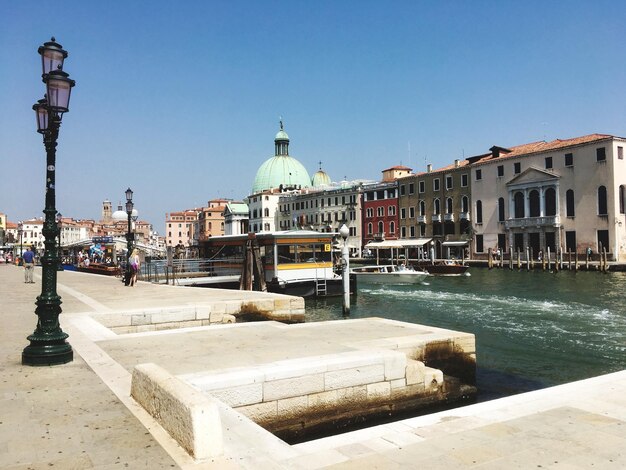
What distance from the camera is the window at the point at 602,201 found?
45.2 m

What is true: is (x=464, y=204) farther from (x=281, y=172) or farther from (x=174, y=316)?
(x=174, y=316)

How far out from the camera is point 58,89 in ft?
23.2

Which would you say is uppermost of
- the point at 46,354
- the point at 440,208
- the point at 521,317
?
the point at 440,208

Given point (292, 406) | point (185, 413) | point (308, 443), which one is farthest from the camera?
point (292, 406)

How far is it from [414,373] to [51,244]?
5231 mm

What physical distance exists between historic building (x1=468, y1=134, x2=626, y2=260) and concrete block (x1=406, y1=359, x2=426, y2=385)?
41.8 m

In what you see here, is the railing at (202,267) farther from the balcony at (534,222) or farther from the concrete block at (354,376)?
the balcony at (534,222)

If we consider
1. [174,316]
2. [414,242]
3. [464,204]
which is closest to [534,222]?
[464,204]

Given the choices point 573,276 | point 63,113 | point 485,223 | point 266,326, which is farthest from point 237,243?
point 485,223

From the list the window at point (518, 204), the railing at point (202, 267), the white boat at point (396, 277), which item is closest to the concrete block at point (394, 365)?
the railing at point (202, 267)

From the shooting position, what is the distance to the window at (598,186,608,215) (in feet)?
148

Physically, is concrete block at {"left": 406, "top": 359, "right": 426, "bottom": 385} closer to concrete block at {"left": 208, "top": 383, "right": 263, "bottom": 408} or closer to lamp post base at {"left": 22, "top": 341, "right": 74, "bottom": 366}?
concrete block at {"left": 208, "top": 383, "right": 263, "bottom": 408}

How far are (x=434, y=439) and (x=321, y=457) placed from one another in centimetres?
109

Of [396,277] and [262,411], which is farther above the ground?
[396,277]
